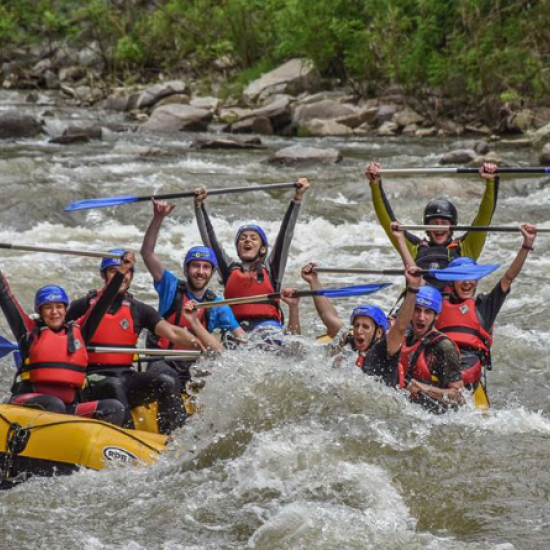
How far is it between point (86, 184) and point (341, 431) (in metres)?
7.50

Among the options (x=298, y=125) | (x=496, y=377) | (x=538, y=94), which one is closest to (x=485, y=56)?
(x=538, y=94)

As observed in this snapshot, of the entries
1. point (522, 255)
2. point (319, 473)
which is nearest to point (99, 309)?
point (319, 473)

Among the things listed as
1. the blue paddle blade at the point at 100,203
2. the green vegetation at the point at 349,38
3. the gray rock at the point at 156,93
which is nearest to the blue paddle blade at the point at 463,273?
the blue paddle blade at the point at 100,203

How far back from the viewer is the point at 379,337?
547cm

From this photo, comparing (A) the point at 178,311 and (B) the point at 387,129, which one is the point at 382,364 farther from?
(B) the point at 387,129

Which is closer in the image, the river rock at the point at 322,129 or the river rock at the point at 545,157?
the river rock at the point at 545,157

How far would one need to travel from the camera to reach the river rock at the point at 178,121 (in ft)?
63.6

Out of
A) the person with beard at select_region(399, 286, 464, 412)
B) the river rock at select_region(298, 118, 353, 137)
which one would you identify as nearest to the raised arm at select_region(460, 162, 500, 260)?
the person with beard at select_region(399, 286, 464, 412)

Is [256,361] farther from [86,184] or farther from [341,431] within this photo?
[86,184]

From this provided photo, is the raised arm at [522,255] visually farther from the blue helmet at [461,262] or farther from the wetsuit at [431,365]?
the wetsuit at [431,365]

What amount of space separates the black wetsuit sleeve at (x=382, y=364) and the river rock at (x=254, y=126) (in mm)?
14144

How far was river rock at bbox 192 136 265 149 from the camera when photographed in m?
16.5

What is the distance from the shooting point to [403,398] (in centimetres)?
533

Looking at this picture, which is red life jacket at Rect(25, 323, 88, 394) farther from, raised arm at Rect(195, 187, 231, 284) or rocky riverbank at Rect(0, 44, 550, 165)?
rocky riverbank at Rect(0, 44, 550, 165)
